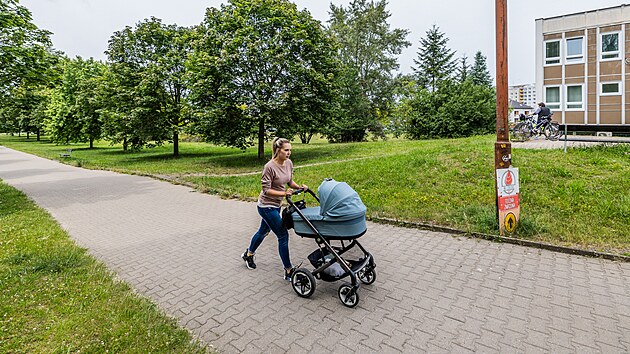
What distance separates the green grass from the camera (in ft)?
10.00

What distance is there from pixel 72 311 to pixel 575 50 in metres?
27.3

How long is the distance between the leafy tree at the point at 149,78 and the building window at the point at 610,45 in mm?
25088

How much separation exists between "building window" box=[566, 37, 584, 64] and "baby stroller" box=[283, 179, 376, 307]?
972 inches

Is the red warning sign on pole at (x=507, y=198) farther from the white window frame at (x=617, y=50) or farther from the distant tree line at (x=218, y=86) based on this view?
the white window frame at (x=617, y=50)

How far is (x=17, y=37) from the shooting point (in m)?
10.7

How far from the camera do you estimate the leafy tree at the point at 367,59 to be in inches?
1496

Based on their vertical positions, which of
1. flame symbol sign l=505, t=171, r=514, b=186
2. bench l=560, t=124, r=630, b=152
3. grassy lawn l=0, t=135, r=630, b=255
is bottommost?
grassy lawn l=0, t=135, r=630, b=255

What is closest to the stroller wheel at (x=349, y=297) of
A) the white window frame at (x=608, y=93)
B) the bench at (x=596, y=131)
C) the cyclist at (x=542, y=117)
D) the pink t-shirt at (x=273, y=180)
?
the pink t-shirt at (x=273, y=180)

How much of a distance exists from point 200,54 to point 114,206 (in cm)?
980

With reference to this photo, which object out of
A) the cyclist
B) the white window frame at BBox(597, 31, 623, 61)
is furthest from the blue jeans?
the white window frame at BBox(597, 31, 623, 61)

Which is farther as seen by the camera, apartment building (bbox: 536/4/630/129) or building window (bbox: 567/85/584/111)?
building window (bbox: 567/85/584/111)

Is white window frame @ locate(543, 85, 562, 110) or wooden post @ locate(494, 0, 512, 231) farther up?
white window frame @ locate(543, 85, 562, 110)

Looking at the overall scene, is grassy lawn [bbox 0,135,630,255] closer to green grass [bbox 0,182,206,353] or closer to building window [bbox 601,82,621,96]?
green grass [bbox 0,182,206,353]

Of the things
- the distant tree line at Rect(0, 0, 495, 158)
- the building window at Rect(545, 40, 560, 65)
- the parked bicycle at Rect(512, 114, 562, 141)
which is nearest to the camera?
the distant tree line at Rect(0, 0, 495, 158)
